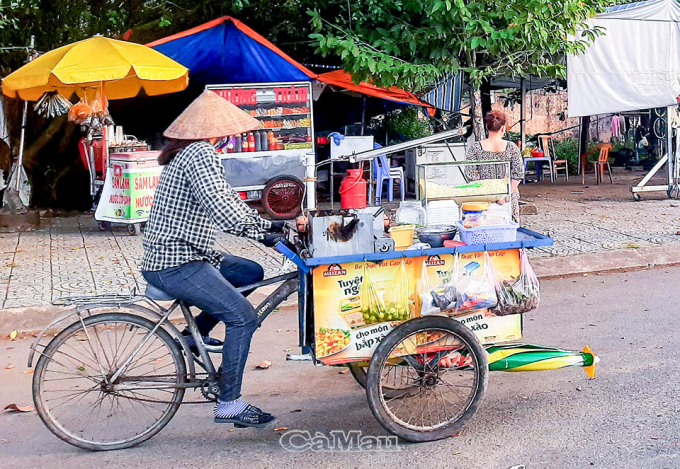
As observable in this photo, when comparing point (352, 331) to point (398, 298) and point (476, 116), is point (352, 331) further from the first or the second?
point (476, 116)

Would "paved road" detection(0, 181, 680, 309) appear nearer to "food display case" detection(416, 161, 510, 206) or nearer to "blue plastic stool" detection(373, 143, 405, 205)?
"blue plastic stool" detection(373, 143, 405, 205)

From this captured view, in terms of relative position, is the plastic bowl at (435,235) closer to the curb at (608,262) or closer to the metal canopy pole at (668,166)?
the curb at (608,262)

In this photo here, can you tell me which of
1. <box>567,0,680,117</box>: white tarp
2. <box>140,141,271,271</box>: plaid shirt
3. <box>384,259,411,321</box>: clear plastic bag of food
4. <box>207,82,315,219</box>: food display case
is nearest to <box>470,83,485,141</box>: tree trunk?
<box>567,0,680,117</box>: white tarp

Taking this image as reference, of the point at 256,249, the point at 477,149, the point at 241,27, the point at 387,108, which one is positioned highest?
the point at 241,27

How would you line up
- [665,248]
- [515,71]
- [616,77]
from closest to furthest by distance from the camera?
[665,248] → [515,71] → [616,77]

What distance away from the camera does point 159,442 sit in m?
4.08

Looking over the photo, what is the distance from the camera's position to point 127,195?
31.6 ft

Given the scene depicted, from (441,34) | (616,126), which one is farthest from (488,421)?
(616,126)

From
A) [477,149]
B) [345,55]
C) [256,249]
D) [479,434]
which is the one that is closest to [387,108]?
[345,55]

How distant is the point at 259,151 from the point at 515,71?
153 inches

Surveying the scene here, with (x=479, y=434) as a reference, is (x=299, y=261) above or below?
above

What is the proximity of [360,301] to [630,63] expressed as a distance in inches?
372

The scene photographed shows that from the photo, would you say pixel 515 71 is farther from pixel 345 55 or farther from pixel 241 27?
pixel 241 27

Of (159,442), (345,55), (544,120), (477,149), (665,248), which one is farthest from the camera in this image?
(544,120)
